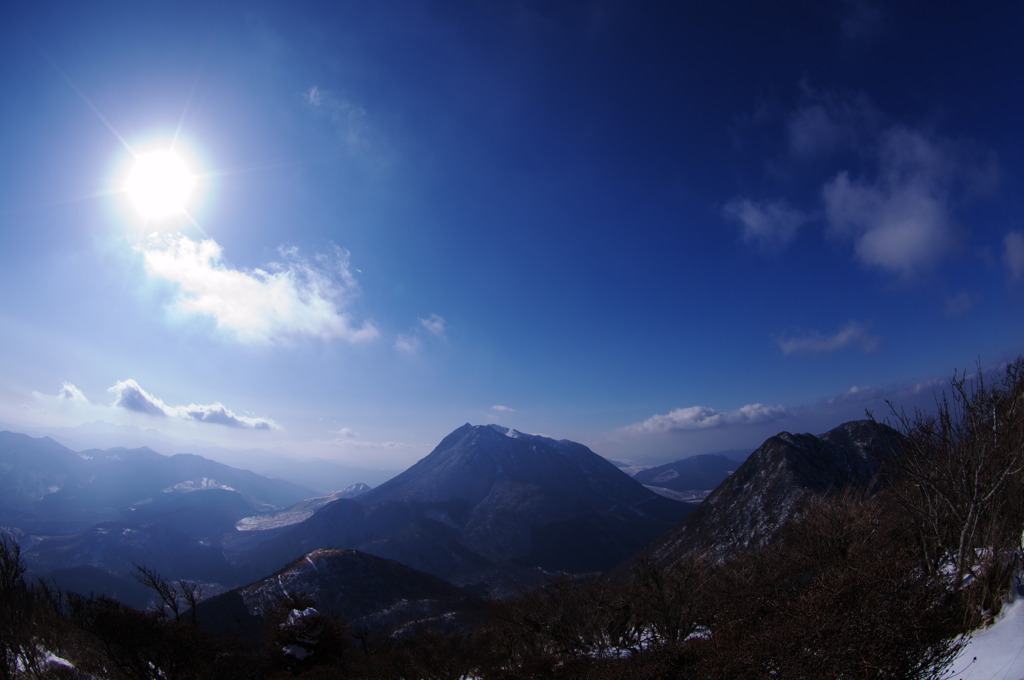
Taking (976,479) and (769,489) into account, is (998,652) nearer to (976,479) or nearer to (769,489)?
(976,479)

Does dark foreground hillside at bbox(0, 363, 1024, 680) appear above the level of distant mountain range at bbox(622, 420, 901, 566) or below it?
above

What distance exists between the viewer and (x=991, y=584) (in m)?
14.7

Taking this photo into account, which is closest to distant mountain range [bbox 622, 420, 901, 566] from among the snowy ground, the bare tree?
the bare tree

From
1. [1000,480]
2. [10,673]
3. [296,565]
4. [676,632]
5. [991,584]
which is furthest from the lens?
[296,565]

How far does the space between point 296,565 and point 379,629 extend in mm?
36311

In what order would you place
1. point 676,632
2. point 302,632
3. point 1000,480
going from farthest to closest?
1. point 302,632
2. point 676,632
3. point 1000,480

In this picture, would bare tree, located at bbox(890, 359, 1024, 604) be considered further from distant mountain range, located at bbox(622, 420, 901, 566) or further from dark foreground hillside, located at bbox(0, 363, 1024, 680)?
distant mountain range, located at bbox(622, 420, 901, 566)

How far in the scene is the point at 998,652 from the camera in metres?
12.3

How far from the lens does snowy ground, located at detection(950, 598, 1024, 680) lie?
11536mm

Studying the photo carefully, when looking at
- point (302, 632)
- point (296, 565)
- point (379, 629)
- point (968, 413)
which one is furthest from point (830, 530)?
point (296, 565)

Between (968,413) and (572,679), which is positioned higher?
(968,413)

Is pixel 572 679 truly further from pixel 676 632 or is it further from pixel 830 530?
pixel 830 530

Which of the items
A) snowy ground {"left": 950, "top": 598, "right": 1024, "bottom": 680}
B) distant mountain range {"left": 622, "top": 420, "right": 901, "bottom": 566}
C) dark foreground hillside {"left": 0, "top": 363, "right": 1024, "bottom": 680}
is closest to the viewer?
snowy ground {"left": 950, "top": 598, "right": 1024, "bottom": 680}

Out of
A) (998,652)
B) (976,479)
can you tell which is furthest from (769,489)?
(998,652)
